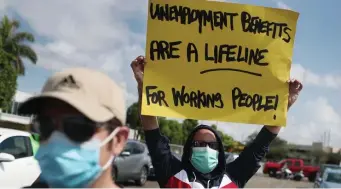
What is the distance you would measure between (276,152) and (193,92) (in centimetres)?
6741

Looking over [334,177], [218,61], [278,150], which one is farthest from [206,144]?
[278,150]

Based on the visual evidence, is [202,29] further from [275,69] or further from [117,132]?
[117,132]

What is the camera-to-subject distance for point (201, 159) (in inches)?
128

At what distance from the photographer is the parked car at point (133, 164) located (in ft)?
47.3

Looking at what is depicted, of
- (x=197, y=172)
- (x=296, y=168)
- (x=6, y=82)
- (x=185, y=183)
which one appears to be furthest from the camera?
(x=296, y=168)

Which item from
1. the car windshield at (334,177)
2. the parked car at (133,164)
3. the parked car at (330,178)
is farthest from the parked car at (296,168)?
the car windshield at (334,177)

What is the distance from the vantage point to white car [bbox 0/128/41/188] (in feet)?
27.0

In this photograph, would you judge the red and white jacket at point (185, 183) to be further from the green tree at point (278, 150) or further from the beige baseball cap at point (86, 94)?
the green tree at point (278, 150)

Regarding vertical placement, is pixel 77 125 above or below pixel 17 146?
above

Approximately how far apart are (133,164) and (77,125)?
13.0 metres

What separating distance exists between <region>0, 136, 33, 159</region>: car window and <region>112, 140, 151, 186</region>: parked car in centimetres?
514

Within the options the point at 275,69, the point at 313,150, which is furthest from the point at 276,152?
the point at 275,69

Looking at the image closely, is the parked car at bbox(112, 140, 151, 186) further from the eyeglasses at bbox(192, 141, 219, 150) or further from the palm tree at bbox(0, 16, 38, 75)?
the palm tree at bbox(0, 16, 38, 75)

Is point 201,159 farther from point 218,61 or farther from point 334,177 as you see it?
point 334,177
